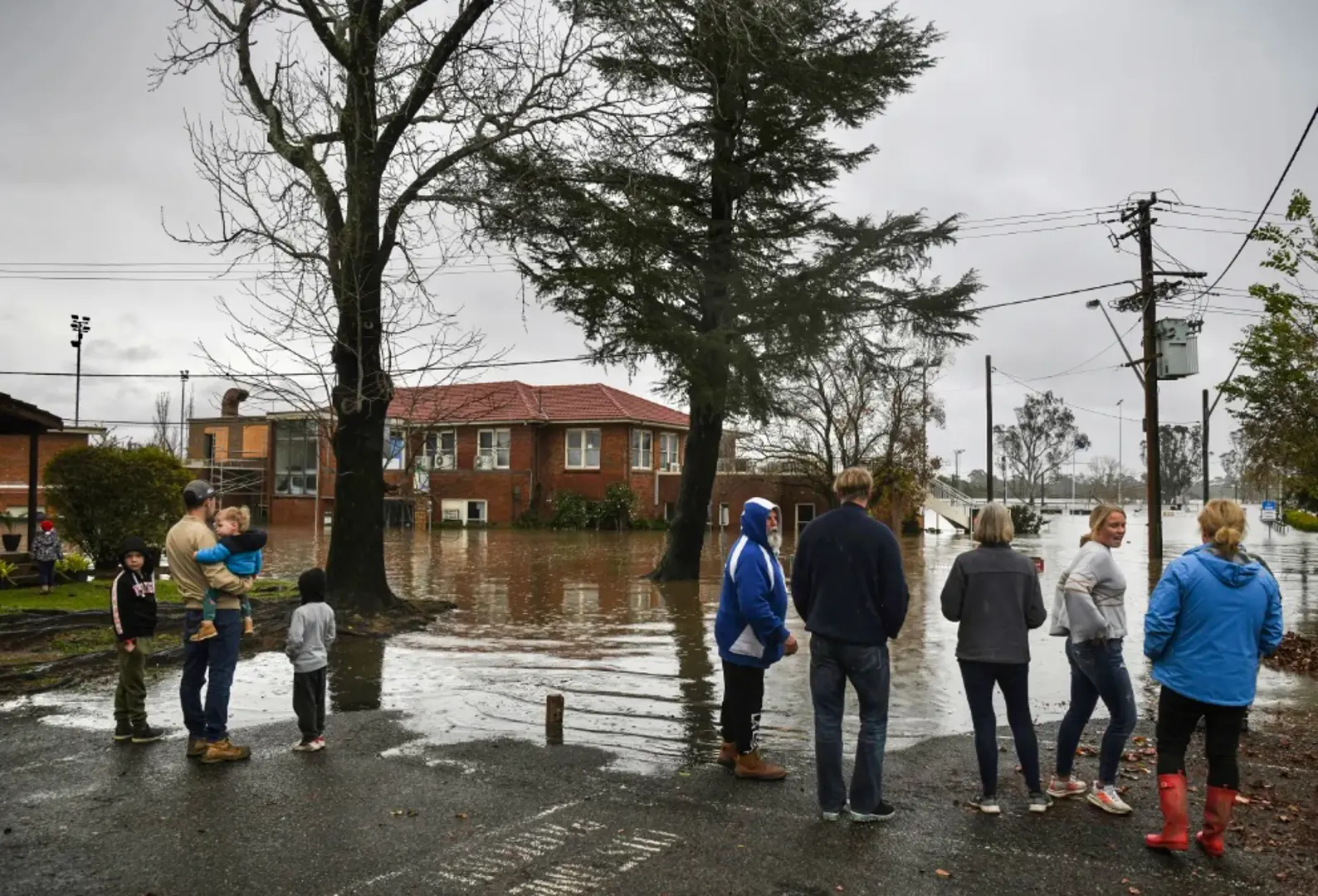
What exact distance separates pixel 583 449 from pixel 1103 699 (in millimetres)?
41406

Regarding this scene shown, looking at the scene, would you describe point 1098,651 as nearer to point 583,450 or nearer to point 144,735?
point 144,735

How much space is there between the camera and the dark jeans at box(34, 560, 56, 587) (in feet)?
51.7

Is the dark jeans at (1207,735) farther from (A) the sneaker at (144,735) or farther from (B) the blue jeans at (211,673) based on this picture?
(A) the sneaker at (144,735)

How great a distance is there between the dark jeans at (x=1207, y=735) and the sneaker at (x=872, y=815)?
4.66ft

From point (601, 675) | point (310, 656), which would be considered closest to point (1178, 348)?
point (601, 675)

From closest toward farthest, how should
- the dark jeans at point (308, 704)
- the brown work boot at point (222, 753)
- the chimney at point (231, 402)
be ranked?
the brown work boot at point (222, 753), the dark jeans at point (308, 704), the chimney at point (231, 402)

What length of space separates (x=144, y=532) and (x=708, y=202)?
11939mm

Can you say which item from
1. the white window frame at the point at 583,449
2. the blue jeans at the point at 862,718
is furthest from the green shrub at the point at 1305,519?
the blue jeans at the point at 862,718

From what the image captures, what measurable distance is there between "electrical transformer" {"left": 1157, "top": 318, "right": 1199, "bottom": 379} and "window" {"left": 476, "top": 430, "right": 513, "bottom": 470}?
28.6 meters

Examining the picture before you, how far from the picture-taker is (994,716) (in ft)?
19.7

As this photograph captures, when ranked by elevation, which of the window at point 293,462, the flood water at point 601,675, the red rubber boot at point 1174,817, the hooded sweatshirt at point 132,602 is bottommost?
the flood water at point 601,675

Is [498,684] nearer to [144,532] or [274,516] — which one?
[144,532]

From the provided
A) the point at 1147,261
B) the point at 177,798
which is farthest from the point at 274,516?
the point at 177,798

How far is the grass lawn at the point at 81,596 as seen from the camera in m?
14.0
